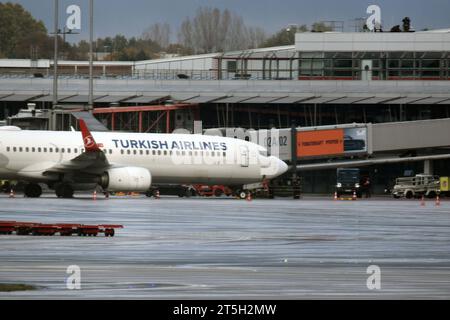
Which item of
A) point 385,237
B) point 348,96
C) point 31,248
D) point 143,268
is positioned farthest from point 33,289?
point 348,96

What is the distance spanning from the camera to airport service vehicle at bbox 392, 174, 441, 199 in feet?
268

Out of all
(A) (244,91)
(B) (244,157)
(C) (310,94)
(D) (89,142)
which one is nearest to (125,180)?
(D) (89,142)

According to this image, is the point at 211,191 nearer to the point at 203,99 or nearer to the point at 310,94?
the point at 203,99

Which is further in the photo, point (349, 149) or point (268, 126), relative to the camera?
point (268, 126)

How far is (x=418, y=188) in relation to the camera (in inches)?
3221

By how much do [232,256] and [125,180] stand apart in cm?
3417

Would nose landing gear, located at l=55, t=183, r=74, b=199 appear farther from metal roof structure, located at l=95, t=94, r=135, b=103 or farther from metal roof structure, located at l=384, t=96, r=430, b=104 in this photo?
metal roof structure, located at l=384, t=96, r=430, b=104

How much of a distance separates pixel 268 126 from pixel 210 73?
12446mm

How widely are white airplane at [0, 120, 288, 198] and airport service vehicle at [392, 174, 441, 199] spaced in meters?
16.1

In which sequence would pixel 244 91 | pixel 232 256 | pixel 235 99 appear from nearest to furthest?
pixel 232 256 → pixel 235 99 → pixel 244 91

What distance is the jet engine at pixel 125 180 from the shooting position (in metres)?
60.3

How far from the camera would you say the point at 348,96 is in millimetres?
92062

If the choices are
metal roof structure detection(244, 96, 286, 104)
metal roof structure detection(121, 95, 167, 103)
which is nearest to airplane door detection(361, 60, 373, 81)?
metal roof structure detection(244, 96, 286, 104)
